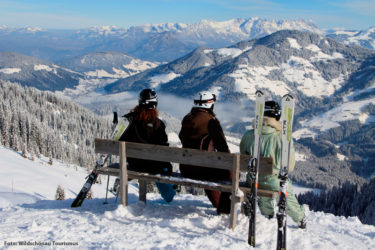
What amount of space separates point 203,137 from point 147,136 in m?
1.65

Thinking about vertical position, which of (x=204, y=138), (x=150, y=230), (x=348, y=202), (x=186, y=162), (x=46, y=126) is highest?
(x=204, y=138)

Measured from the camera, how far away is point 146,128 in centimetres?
890

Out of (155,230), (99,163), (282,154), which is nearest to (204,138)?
(282,154)

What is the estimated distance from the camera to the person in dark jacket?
8875 millimetres

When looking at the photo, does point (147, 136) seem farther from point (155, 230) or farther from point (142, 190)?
point (155, 230)

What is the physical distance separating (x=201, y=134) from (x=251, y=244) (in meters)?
3.05

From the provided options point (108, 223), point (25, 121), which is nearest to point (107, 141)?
point (108, 223)

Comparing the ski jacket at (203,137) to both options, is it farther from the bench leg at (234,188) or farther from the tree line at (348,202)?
the tree line at (348,202)

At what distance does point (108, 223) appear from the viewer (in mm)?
7699

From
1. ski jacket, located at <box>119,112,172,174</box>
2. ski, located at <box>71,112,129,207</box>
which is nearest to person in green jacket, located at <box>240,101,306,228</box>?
ski jacket, located at <box>119,112,172,174</box>

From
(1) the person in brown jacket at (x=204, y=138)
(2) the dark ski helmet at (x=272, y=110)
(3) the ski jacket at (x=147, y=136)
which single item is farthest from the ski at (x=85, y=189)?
(2) the dark ski helmet at (x=272, y=110)

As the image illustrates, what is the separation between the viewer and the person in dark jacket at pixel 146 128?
Result: 8.88 meters

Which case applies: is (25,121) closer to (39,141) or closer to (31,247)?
(39,141)

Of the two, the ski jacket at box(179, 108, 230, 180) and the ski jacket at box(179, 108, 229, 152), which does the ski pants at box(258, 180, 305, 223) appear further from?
the ski jacket at box(179, 108, 229, 152)
